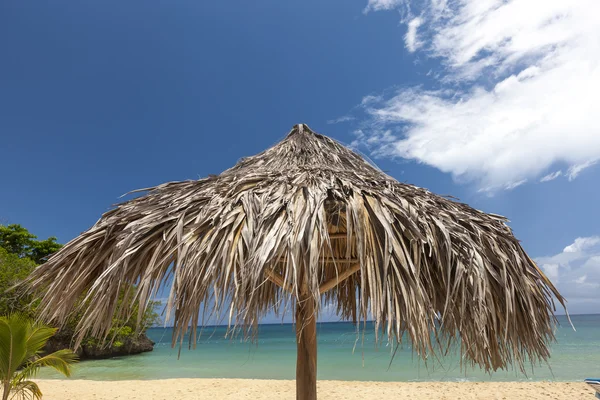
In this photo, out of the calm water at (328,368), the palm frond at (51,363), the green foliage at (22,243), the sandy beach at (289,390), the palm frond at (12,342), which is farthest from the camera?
the green foliage at (22,243)

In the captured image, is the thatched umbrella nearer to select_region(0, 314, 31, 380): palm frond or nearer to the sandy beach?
select_region(0, 314, 31, 380): palm frond

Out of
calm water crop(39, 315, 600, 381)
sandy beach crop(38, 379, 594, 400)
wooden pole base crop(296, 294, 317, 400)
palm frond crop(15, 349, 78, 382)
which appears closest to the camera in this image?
wooden pole base crop(296, 294, 317, 400)

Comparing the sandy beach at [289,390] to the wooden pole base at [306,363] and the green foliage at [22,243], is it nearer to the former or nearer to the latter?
the wooden pole base at [306,363]

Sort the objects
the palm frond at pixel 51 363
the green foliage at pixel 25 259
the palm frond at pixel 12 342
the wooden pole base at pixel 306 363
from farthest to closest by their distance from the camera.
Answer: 1. the green foliage at pixel 25 259
2. the palm frond at pixel 51 363
3. the palm frond at pixel 12 342
4. the wooden pole base at pixel 306 363

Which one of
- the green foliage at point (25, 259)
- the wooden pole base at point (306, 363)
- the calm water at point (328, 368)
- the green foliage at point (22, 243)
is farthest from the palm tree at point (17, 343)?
the green foliage at point (22, 243)

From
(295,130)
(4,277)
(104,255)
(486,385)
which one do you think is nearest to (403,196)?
(295,130)

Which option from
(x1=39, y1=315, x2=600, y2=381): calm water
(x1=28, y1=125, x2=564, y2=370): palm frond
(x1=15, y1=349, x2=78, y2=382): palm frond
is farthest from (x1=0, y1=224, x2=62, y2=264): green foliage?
(x1=28, y1=125, x2=564, y2=370): palm frond

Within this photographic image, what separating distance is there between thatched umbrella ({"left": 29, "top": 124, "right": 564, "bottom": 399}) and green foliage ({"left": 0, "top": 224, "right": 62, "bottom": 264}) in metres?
14.4

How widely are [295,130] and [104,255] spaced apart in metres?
1.94

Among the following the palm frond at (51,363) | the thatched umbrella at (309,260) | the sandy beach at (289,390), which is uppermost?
the thatched umbrella at (309,260)

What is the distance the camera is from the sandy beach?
7.01 meters

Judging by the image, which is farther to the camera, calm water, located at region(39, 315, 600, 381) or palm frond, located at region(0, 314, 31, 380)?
calm water, located at region(39, 315, 600, 381)

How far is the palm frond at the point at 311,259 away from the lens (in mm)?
1882

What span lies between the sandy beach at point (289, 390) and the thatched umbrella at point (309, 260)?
4938 mm
